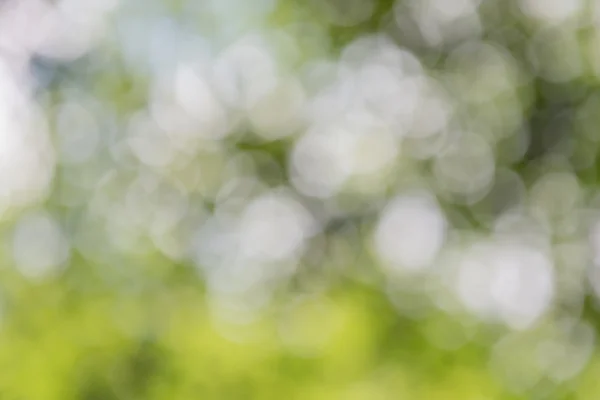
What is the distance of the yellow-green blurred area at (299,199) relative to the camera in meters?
0.68

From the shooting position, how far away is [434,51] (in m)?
1.02

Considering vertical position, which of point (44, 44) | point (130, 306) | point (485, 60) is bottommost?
point (130, 306)

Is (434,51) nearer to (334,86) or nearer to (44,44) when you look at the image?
(334,86)

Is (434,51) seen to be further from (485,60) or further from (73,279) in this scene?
(73,279)

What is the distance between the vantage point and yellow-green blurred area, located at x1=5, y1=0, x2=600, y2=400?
68cm

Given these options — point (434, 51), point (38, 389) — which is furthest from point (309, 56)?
point (38, 389)

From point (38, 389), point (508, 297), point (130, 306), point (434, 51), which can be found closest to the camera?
point (38, 389)

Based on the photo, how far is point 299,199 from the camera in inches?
39.8

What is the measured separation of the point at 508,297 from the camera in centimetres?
91

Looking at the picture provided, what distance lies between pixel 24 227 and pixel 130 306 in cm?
18

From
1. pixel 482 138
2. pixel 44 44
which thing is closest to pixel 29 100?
pixel 44 44

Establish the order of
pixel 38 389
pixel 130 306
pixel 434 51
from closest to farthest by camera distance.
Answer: pixel 38 389
pixel 130 306
pixel 434 51

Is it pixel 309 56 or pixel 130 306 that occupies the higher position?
pixel 309 56

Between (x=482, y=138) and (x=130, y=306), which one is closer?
(x=130, y=306)
